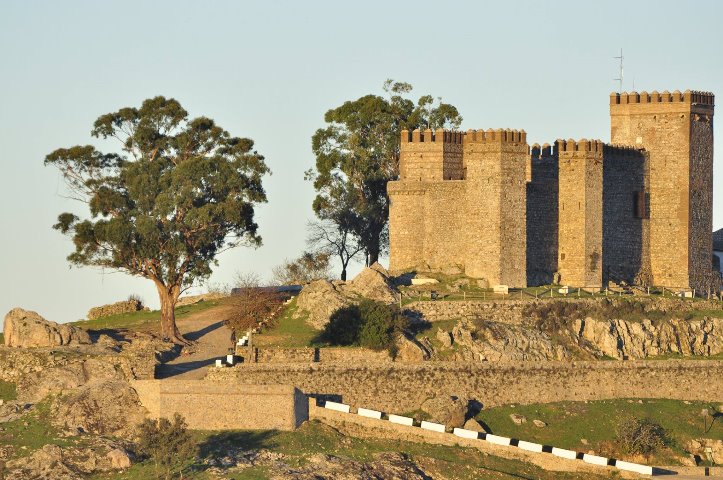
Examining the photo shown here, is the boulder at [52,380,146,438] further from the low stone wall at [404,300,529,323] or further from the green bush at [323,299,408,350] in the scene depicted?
the low stone wall at [404,300,529,323]

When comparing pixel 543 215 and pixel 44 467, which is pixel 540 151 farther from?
pixel 44 467

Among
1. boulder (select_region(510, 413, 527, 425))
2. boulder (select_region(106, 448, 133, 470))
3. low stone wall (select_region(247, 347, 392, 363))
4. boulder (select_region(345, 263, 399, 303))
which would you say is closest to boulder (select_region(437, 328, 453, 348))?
low stone wall (select_region(247, 347, 392, 363))

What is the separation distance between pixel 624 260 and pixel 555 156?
4986 millimetres

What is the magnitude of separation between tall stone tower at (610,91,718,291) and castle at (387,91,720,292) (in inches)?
1.5

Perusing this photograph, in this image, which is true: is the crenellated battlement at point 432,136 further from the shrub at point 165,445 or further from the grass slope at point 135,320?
the shrub at point 165,445

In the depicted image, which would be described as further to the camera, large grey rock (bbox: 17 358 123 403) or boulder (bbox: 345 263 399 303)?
boulder (bbox: 345 263 399 303)

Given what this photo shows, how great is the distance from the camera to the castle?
81.4 metres

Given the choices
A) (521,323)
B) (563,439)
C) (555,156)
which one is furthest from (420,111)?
(563,439)

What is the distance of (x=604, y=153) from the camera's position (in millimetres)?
85438

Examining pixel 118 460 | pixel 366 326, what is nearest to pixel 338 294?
pixel 366 326

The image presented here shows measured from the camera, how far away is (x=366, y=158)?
88125mm

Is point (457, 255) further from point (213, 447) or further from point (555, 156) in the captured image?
point (213, 447)

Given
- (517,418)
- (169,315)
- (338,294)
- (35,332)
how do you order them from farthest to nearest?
1. (169,315)
2. (338,294)
3. (35,332)
4. (517,418)

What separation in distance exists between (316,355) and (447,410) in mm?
4704
